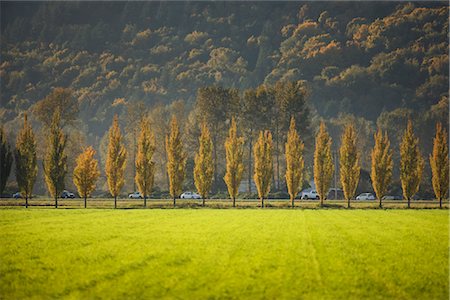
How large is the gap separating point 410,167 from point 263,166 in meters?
18.2

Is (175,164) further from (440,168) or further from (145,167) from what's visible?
(440,168)

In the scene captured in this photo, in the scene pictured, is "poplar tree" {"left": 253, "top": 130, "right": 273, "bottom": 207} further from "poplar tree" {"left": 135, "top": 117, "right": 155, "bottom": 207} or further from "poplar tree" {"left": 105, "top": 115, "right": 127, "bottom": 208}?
"poplar tree" {"left": 105, "top": 115, "right": 127, "bottom": 208}

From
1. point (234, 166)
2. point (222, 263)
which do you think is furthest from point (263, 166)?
point (222, 263)

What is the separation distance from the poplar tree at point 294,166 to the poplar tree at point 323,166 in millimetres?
2039

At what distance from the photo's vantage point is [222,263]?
800 inches

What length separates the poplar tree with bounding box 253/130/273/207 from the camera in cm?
6931

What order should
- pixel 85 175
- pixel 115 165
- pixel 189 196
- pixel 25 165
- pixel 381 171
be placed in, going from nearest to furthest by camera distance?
pixel 85 175
pixel 25 165
pixel 381 171
pixel 115 165
pixel 189 196

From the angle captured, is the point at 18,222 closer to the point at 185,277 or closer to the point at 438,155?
the point at 185,277

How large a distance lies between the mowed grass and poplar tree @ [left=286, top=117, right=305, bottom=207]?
36.6 m

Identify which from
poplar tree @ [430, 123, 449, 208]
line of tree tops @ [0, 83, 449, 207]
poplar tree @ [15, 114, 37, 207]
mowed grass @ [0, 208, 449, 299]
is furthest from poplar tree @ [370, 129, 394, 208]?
poplar tree @ [15, 114, 37, 207]

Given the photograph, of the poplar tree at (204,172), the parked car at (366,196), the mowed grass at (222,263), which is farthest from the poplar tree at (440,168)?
the mowed grass at (222,263)

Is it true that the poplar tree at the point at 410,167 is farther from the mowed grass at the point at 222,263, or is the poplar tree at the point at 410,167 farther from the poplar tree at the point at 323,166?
the mowed grass at the point at 222,263

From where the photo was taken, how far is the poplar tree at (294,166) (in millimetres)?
69500

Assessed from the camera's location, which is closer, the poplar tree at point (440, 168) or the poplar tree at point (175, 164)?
the poplar tree at point (440, 168)
